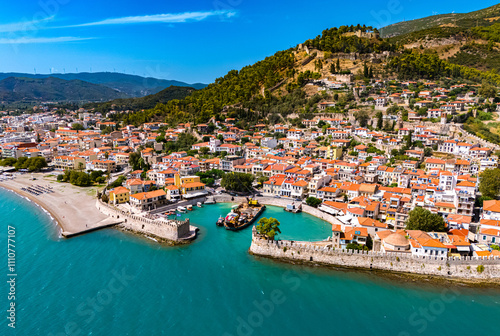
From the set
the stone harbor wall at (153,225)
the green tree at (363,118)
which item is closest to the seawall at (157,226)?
the stone harbor wall at (153,225)

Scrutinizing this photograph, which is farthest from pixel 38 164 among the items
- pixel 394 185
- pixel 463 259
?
pixel 463 259

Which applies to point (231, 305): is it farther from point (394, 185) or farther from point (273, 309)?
point (394, 185)

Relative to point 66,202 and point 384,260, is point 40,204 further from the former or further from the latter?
point 384,260

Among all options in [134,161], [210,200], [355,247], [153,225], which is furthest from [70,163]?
[355,247]

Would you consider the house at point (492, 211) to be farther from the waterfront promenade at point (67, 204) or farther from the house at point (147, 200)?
the waterfront promenade at point (67, 204)

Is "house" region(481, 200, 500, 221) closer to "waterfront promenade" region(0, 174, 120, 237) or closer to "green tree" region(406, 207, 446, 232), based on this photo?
"green tree" region(406, 207, 446, 232)

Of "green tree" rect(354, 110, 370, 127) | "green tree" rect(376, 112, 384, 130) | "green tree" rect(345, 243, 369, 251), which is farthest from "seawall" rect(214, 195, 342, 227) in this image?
"green tree" rect(354, 110, 370, 127)
